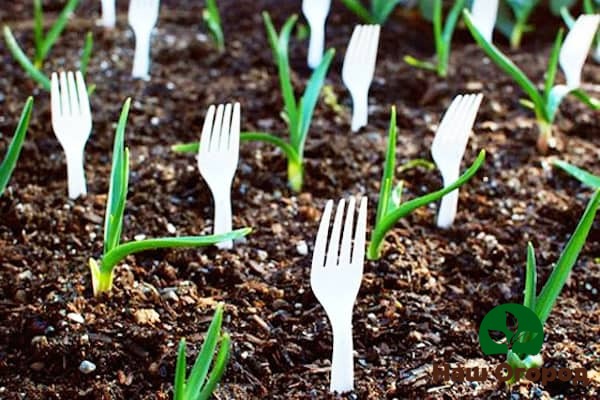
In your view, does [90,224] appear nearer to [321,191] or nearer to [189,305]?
[189,305]

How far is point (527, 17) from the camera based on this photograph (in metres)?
2.64

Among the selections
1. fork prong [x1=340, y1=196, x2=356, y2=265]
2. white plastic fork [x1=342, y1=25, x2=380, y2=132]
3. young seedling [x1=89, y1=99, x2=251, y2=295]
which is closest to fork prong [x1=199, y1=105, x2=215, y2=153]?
young seedling [x1=89, y1=99, x2=251, y2=295]

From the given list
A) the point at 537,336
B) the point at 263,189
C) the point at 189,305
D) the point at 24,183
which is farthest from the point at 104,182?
the point at 537,336

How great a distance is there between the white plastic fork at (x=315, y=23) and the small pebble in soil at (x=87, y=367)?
104 cm

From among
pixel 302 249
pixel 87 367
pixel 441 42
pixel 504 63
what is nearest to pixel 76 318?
pixel 87 367

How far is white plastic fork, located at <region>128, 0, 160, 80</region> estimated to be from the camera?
2006 mm

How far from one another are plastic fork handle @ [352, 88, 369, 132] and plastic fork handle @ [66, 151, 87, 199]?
54 centimetres

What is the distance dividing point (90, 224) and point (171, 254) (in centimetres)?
16

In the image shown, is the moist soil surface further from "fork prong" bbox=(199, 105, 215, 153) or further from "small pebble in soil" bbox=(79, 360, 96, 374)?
"fork prong" bbox=(199, 105, 215, 153)

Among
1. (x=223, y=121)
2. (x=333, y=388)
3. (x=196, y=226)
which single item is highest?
(x=223, y=121)

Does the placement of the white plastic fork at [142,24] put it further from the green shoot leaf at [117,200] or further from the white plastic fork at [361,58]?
the green shoot leaf at [117,200]

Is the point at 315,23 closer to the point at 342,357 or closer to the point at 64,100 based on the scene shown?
the point at 64,100

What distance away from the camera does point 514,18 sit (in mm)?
2646

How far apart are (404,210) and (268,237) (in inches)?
11.2
